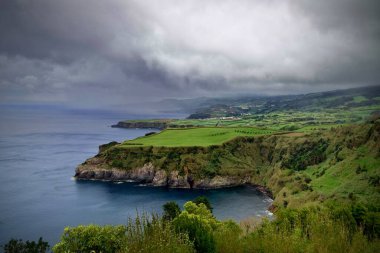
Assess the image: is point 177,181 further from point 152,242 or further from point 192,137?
point 152,242

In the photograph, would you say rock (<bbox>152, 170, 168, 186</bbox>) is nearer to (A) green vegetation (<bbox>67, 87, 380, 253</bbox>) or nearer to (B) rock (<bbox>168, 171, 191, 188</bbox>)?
(A) green vegetation (<bbox>67, 87, 380, 253</bbox>)

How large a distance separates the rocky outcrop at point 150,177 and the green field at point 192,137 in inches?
539

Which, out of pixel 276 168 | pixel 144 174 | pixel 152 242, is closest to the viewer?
pixel 152 242

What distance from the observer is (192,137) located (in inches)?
6048

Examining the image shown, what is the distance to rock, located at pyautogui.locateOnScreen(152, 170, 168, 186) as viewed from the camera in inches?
4788

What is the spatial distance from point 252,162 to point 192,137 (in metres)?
31.6

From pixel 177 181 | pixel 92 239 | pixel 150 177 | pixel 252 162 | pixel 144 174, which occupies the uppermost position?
pixel 92 239

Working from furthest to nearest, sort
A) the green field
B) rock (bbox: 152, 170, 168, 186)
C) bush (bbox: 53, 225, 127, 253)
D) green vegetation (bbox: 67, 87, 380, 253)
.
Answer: the green field → rock (bbox: 152, 170, 168, 186) → green vegetation (bbox: 67, 87, 380, 253) → bush (bbox: 53, 225, 127, 253)

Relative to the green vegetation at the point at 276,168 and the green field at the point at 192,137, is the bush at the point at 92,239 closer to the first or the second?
the green vegetation at the point at 276,168

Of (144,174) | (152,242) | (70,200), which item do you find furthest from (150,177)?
(152,242)

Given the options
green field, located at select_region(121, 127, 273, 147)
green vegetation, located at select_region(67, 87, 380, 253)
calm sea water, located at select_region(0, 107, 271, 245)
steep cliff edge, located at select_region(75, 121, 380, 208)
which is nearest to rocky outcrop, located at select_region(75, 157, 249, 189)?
steep cliff edge, located at select_region(75, 121, 380, 208)

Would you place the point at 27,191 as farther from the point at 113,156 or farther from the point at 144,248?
the point at 144,248

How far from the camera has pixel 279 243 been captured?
64.7 feet

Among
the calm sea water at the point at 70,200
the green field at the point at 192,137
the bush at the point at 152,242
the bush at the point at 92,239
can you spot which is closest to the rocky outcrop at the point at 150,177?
the calm sea water at the point at 70,200
